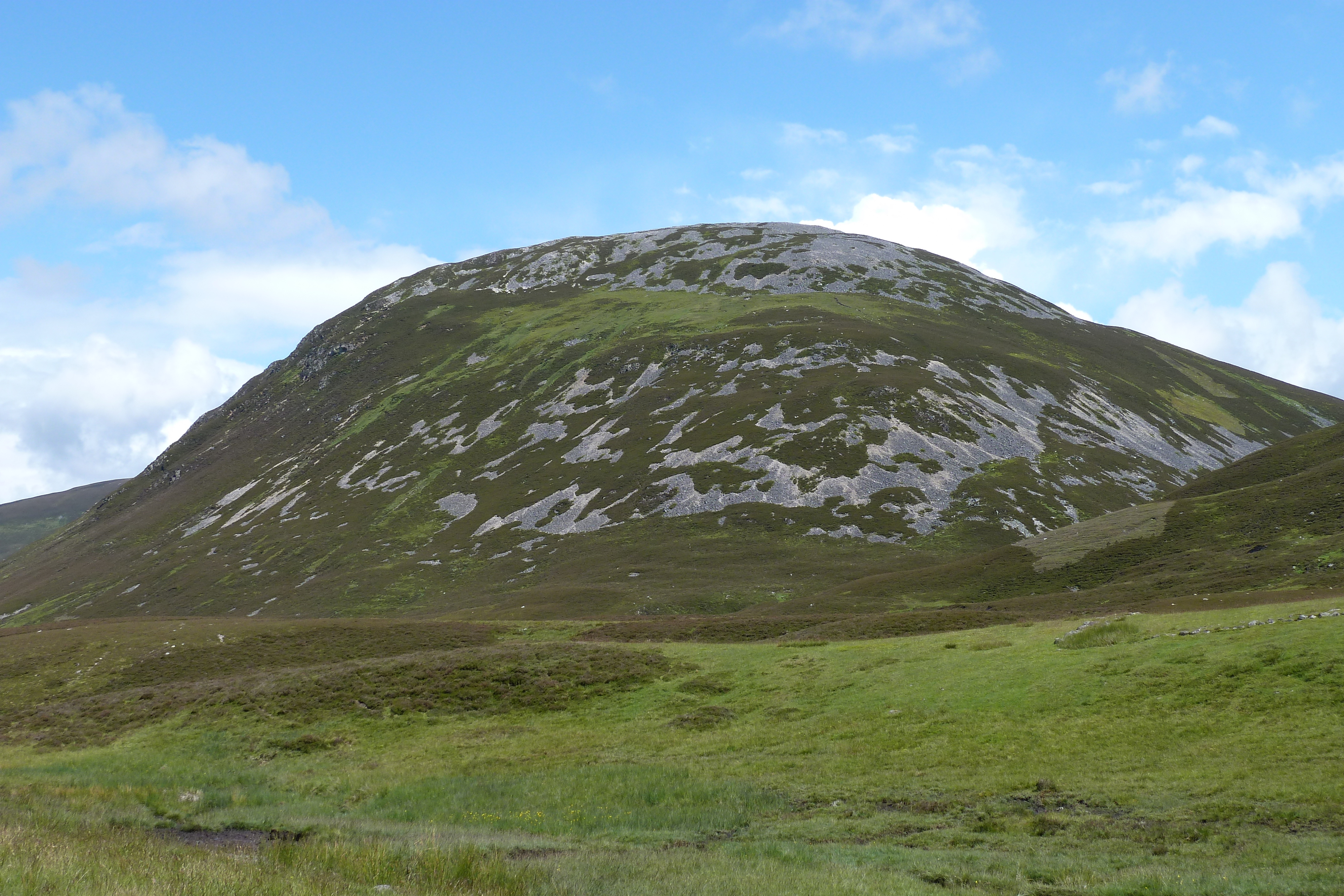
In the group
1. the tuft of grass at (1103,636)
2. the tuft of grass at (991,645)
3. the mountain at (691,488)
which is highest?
the mountain at (691,488)

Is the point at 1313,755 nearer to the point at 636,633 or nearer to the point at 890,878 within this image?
the point at 890,878

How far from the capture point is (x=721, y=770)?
94.7 ft

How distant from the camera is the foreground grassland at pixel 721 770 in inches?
644

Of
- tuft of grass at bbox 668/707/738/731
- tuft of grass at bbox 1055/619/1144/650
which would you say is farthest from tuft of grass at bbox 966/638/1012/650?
tuft of grass at bbox 668/707/738/731

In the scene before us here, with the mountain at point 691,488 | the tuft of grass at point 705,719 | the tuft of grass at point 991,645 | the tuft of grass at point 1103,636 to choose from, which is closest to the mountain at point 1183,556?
the mountain at point 691,488

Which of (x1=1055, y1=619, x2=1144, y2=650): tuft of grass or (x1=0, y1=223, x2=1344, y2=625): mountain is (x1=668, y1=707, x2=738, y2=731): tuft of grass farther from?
(x1=0, y1=223, x2=1344, y2=625): mountain

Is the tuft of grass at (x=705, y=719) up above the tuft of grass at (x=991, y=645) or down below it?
below

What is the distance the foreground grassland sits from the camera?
53.7 feet

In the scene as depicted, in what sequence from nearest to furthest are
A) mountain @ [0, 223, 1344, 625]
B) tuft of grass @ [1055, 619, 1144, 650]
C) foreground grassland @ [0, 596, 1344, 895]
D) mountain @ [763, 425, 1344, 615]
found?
foreground grassland @ [0, 596, 1344, 895] → tuft of grass @ [1055, 619, 1144, 650] → mountain @ [763, 425, 1344, 615] → mountain @ [0, 223, 1344, 625]

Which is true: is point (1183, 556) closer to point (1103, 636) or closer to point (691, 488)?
point (1103, 636)

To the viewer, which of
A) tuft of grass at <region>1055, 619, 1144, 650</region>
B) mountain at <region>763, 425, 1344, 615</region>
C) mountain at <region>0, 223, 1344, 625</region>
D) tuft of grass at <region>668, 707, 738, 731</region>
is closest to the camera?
tuft of grass at <region>1055, 619, 1144, 650</region>

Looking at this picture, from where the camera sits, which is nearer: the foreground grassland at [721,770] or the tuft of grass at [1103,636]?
the foreground grassland at [721,770]

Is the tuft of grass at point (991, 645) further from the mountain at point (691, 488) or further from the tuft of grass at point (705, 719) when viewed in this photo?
the mountain at point (691, 488)

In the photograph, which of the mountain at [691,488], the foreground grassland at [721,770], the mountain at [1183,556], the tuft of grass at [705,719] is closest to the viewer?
the foreground grassland at [721,770]
